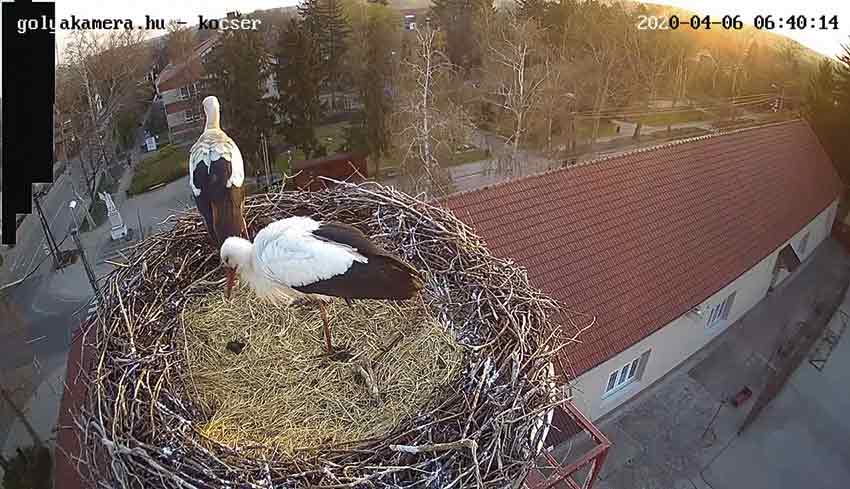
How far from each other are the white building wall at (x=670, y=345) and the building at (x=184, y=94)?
38.2 ft

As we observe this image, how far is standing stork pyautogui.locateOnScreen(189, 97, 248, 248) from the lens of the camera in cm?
339

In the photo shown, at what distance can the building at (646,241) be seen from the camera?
16.4ft

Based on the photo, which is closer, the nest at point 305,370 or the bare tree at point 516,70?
the nest at point 305,370

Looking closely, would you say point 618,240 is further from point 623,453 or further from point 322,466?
point 322,466

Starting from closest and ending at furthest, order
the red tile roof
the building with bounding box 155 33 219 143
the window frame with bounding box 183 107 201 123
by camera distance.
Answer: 1. the red tile roof
2. the building with bounding box 155 33 219 143
3. the window frame with bounding box 183 107 201 123

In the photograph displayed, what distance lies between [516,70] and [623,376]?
5404mm

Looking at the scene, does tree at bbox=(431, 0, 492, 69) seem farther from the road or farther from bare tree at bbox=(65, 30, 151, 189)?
the road

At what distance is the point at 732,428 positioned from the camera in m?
6.12

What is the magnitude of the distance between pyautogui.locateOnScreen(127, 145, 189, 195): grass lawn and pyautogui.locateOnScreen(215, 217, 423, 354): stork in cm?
1174

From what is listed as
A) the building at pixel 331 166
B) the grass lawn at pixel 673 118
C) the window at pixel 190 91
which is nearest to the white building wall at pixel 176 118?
the window at pixel 190 91

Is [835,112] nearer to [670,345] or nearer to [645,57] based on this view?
[645,57]

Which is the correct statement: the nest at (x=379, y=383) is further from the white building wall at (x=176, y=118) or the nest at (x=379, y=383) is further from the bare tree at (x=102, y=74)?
the white building wall at (x=176, y=118)

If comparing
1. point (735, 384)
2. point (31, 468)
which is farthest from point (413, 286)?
point (735, 384)

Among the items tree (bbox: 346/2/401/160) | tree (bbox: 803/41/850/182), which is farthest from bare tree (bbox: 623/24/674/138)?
tree (bbox: 346/2/401/160)
